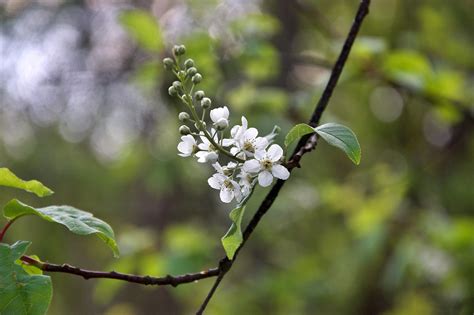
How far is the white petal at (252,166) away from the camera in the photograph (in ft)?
4.20

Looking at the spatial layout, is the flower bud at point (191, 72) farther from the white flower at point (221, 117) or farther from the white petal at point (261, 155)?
the white petal at point (261, 155)

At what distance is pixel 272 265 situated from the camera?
5.82 metres

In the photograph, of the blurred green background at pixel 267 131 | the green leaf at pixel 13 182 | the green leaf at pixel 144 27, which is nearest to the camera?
the green leaf at pixel 13 182

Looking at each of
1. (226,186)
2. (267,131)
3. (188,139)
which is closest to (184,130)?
(188,139)

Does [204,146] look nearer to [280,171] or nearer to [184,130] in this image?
[184,130]

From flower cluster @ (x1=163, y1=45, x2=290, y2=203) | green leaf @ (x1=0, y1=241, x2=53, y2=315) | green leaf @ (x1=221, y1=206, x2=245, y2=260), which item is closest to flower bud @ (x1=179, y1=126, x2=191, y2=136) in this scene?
flower cluster @ (x1=163, y1=45, x2=290, y2=203)

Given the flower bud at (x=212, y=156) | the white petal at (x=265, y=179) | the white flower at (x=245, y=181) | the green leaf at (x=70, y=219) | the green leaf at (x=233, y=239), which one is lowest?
the green leaf at (x=70, y=219)

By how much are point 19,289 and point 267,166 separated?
571 mm

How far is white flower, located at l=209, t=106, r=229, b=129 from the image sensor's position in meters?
1.30

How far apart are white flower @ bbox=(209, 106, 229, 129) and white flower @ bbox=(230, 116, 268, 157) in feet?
0.10

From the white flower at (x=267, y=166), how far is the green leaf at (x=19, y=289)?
0.48 meters

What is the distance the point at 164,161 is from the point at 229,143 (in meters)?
2.97

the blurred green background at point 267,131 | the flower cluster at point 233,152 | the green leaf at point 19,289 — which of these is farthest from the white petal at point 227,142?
the blurred green background at point 267,131

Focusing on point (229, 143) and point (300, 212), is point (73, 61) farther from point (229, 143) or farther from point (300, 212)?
point (229, 143)
